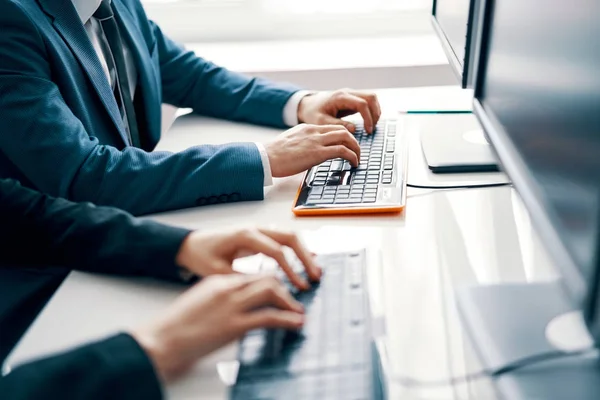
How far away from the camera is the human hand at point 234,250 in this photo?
73cm

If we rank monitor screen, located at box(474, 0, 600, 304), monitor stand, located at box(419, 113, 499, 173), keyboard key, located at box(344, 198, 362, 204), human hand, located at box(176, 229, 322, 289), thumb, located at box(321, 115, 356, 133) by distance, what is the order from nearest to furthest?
monitor screen, located at box(474, 0, 600, 304)
human hand, located at box(176, 229, 322, 289)
keyboard key, located at box(344, 198, 362, 204)
monitor stand, located at box(419, 113, 499, 173)
thumb, located at box(321, 115, 356, 133)

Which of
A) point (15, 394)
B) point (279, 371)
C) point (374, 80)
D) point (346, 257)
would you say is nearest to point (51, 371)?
point (15, 394)

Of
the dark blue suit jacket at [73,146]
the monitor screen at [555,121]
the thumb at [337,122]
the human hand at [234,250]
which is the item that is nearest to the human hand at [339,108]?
the thumb at [337,122]

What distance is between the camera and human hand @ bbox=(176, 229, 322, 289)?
73 cm

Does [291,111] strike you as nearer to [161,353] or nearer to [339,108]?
[339,108]

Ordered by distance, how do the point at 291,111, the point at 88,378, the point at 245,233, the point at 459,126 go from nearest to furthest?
the point at 88,378
the point at 245,233
the point at 459,126
the point at 291,111

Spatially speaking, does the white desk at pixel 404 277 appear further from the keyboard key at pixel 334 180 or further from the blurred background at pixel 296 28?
the blurred background at pixel 296 28

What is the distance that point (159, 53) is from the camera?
57.7 inches

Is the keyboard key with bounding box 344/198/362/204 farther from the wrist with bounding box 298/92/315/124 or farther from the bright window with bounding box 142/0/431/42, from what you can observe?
the bright window with bounding box 142/0/431/42

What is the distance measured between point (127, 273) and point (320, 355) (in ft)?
0.95

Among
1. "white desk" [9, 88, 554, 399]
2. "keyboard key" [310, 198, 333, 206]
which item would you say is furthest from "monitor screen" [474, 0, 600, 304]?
"keyboard key" [310, 198, 333, 206]

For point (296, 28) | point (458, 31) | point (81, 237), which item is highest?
point (458, 31)

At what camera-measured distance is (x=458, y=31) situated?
1.12 metres

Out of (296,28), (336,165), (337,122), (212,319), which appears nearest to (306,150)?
(336,165)
